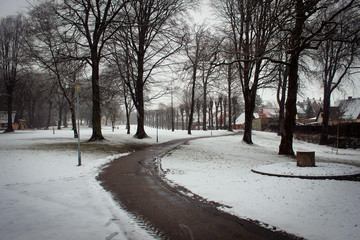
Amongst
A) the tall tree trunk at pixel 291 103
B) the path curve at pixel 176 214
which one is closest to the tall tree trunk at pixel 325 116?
the tall tree trunk at pixel 291 103

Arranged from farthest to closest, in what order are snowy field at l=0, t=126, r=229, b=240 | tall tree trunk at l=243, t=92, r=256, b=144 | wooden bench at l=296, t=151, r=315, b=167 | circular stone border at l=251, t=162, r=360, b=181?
tall tree trunk at l=243, t=92, r=256, b=144
wooden bench at l=296, t=151, r=315, b=167
circular stone border at l=251, t=162, r=360, b=181
snowy field at l=0, t=126, r=229, b=240

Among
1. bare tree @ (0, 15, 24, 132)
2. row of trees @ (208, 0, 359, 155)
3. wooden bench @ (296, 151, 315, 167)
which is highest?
bare tree @ (0, 15, 24, 132)

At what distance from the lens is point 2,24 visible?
27.0 metres

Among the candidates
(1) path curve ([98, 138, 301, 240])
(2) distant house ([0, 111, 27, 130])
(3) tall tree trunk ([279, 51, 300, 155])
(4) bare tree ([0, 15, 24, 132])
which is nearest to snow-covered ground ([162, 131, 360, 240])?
(1) path curve ([98, 138, 301, 240])

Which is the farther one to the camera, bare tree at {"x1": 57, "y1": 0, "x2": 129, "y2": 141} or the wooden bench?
bare tree at {"x1": 57, "y1": 0, "x2": 129, "y2": 141}

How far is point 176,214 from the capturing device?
4117mm

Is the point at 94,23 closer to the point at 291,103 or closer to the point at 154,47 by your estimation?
the point at 154,47

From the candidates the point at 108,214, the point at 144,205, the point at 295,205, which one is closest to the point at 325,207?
the point at 295,205

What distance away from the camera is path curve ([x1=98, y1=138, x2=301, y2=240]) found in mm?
3357

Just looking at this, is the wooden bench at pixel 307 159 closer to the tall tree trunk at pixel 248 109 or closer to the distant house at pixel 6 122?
the tall tree trunk at pixel 248 109

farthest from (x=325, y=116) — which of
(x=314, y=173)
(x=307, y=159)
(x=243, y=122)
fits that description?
(x=243, y=122)

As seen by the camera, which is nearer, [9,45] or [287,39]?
[287,39]

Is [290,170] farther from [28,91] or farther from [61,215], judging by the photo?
[28,91]

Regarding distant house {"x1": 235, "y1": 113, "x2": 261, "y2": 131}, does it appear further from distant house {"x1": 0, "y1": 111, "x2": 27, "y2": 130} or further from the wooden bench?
distant house {"x1": 0, "y1": 111, "x2": 27, "y2": 130}
